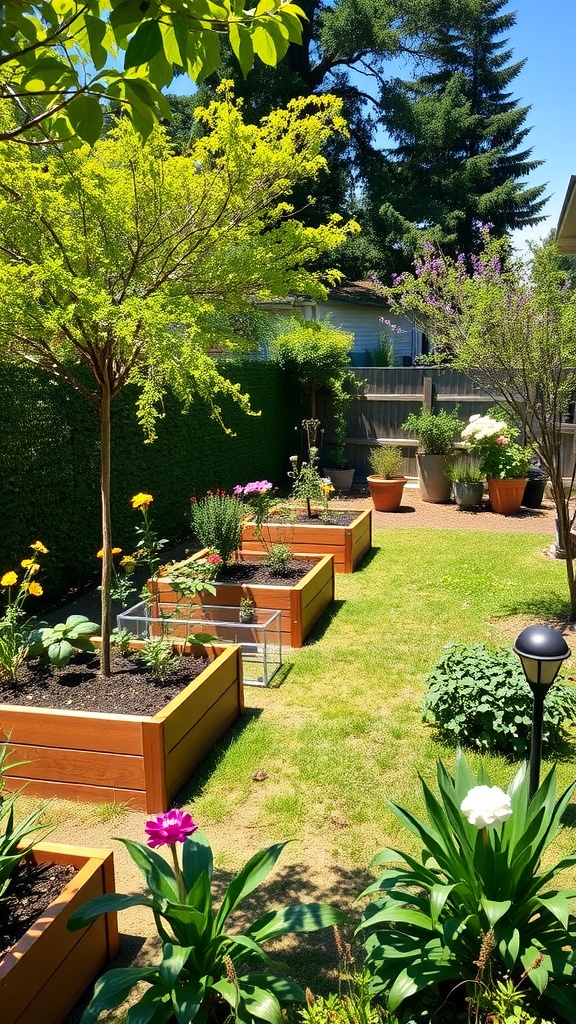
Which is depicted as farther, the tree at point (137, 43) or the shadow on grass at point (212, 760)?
the shadow on grass at point (212, 760)

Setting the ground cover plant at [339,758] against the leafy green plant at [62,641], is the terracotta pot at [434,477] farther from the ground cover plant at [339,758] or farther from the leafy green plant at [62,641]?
the leafy green plant at [62,641]

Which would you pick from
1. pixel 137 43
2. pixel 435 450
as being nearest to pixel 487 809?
pixel 137 43

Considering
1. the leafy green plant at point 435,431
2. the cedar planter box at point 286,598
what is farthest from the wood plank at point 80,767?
the leafy green plant at point 435,431

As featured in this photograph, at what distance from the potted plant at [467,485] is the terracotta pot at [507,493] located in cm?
26

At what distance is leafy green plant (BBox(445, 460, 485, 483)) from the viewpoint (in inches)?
441

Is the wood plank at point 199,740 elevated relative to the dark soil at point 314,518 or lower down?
lower down

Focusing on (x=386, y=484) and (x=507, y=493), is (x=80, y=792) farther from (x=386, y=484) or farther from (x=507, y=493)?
(x=507, y=493)

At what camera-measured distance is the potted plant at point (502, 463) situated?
10.7 metres

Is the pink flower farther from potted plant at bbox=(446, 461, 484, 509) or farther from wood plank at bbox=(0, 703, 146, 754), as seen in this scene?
potted plant at bbox=(446, 461, 484, 509)

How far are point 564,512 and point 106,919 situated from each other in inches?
200

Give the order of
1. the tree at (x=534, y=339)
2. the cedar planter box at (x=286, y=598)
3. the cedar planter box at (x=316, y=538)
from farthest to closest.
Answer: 1. the cedar planter box at (x=316, y=538)
2. the cedar planter box at (x=286, y=598)
3. the tree at (x=534, y=339)

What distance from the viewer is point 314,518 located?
8.32m

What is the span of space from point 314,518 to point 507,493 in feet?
13.0

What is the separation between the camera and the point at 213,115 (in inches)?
177
